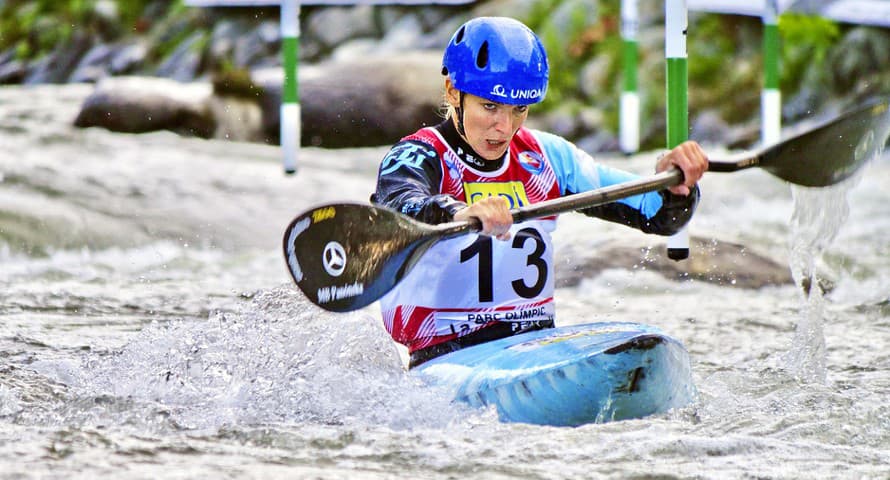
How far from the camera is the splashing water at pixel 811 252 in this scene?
4.20m

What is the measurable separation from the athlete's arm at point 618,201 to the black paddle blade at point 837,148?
0.37 meters

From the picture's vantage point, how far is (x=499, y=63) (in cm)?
365

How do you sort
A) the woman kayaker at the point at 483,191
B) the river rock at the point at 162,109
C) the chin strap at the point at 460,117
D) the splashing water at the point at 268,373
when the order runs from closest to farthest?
the splashing water at the point at 268,373 → the woman kayaker at the point at 483,191 → the chin strap at the point at 460,117 → the river rock at the point at 162,109

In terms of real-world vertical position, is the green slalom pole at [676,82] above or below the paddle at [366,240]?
above

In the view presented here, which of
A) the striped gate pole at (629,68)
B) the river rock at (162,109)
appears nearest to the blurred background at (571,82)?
the river rock at (162,109)

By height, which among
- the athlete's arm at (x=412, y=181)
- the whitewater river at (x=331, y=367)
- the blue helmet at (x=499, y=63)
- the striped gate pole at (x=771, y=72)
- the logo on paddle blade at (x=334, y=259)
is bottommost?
the whitewater river at (x=331, y=367)

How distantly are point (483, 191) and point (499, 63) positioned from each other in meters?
0.40

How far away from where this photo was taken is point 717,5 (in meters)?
11.5

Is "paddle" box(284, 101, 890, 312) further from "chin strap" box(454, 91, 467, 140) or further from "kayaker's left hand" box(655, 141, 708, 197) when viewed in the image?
"chin strap" box(454, 91, 467, 140)

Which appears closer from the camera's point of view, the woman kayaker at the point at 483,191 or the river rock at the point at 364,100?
the woman kayaker at the point at 483,191

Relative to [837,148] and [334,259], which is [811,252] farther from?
[334,259]

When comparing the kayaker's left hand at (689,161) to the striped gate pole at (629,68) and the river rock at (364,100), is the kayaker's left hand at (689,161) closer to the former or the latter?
the striped gate pole at (629,68)

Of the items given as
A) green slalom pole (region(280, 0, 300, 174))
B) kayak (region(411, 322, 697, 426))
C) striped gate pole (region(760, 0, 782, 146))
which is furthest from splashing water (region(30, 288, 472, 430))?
striped gate pole (region(760, 0, 782, 146))

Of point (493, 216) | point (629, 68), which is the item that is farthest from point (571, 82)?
point (493, 216)
